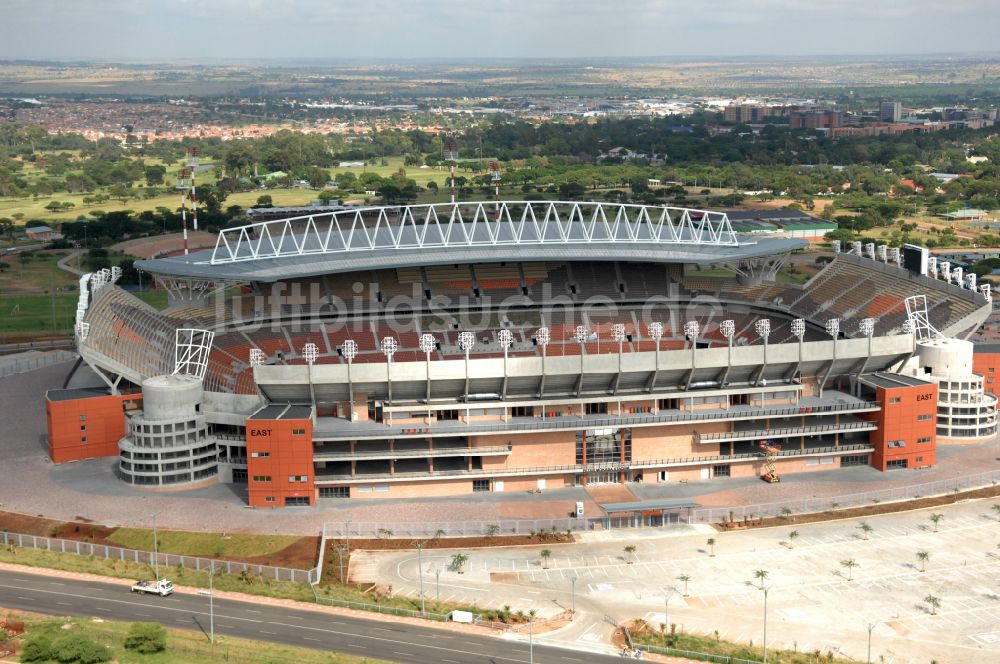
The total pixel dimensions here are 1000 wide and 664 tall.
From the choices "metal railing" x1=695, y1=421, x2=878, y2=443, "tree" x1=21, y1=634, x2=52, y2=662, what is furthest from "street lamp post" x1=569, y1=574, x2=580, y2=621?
"tree" x1=21, y1=634, x2=52, y2=662

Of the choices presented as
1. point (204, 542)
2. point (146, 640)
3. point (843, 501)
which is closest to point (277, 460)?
point (204, 542)

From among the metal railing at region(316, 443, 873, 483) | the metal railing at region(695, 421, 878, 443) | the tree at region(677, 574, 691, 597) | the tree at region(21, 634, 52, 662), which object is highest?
the metal railing at region(695, 421, 878, 443)


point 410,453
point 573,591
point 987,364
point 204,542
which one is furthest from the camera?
point 987,364

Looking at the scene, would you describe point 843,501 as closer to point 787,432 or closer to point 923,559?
point 787,432

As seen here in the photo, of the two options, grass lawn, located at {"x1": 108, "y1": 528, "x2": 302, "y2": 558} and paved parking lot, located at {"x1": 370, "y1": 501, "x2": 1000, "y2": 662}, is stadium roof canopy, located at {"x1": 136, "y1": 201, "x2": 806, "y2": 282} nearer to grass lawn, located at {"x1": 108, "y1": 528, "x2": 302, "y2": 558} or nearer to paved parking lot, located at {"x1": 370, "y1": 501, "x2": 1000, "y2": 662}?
grass lawn, located at {"x1": 108, "y1": 528, "x2": 302, "y2": 558}

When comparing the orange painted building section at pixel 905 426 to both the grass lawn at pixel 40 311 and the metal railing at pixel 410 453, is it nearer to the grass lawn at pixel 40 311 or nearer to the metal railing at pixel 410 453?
the metal railing at pixel 410 453

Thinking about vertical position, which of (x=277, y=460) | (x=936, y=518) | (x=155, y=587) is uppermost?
(x=277, y=460)
